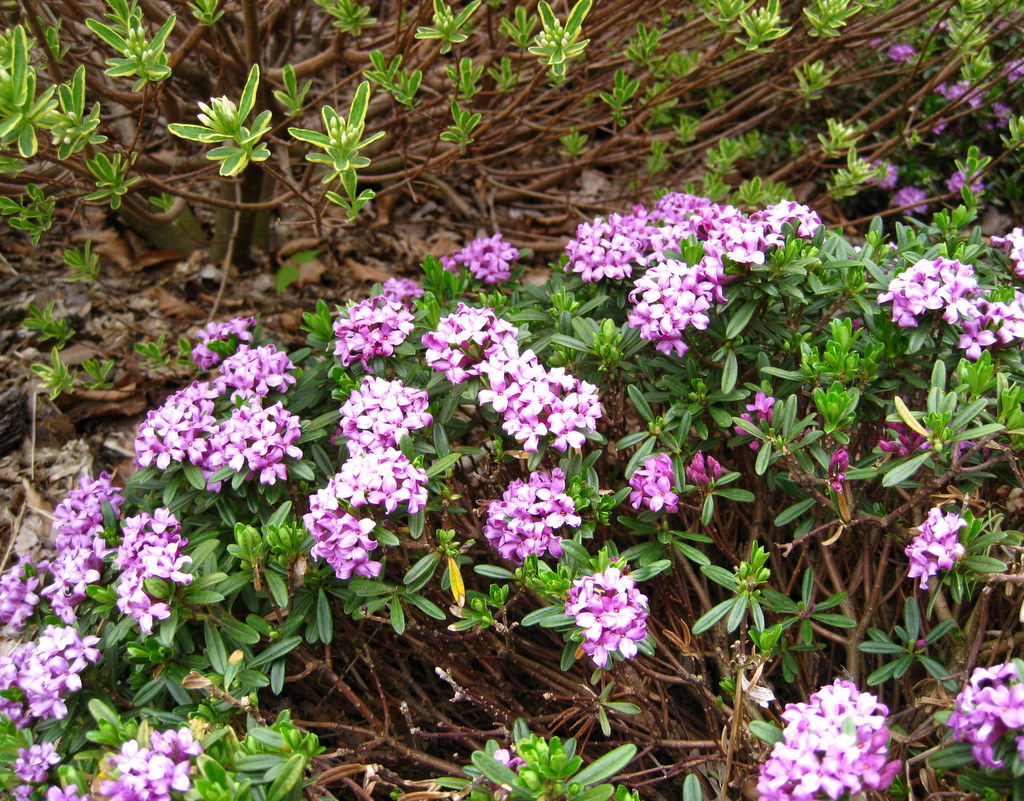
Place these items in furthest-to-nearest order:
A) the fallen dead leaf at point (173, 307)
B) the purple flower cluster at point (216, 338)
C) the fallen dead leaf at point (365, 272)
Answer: the fallen dead leaf at point (365, 272), the fallen dead leaf at point (173, 307), the purple flower cluster at point (216, 338)

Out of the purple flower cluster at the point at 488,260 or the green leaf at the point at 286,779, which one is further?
the purple flower cluster at the point at 488,260

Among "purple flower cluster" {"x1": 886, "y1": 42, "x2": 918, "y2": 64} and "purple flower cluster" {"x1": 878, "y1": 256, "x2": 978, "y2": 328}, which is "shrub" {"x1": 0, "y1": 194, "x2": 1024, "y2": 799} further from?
"purple flower cluster" {"x1": 886, "y1": 42, "x2": 918, "y2": 64}

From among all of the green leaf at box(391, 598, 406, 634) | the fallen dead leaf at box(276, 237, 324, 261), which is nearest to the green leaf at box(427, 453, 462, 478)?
the green leaf at box(391, 598, 406, 634)

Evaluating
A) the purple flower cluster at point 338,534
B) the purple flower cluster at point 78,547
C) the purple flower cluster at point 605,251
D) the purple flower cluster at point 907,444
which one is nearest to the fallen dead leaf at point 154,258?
the purple flower cluster at point 78,547

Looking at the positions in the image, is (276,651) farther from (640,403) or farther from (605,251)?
(605,251)

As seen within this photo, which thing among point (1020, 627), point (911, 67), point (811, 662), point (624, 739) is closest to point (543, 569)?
point (624, 739)

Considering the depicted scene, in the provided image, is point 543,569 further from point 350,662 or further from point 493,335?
point 350,662

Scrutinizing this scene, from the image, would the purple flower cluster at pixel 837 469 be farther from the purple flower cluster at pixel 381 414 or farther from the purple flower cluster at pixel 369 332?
the purple flower cluster at pixel 369 332
